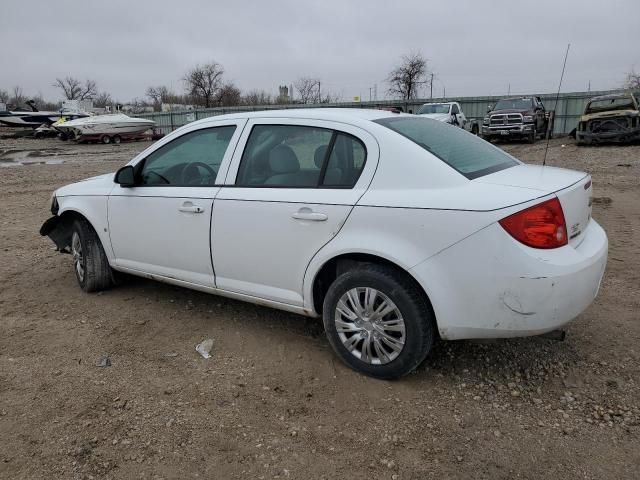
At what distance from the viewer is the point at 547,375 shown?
3.15 meters

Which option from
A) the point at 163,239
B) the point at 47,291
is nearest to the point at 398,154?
the point at 163,239

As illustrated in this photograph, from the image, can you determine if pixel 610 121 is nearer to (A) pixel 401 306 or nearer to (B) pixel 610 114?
(B) pixel 610 114

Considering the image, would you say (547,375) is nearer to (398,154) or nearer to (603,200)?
(398,154)

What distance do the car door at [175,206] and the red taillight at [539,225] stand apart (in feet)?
6.60

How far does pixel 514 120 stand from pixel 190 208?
1899cm

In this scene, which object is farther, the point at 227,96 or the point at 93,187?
the point at 227,96

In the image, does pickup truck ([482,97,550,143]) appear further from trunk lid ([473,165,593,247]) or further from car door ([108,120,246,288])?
car door ([108,120,246,288])

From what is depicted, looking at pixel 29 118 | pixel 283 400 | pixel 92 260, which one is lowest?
pixel 283 400

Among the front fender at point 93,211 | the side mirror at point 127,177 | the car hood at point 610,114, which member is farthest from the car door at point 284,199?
the car hood at point 610,114

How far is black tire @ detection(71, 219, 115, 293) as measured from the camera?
4.62 metres

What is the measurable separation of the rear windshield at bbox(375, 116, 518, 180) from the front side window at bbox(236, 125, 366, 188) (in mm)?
317

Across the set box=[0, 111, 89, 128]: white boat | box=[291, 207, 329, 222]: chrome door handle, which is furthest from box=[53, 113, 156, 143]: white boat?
box=[291, 207, 329, 222]: chrome door handle

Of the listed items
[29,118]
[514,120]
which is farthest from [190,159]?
[29,118]

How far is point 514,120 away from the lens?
65.7 ft
